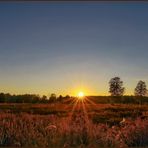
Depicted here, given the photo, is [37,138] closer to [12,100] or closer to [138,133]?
[138,133]

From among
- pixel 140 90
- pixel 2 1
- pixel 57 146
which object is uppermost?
pixel 140 90

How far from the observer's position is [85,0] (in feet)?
20.8

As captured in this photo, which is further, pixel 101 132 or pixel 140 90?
pixel 140 90

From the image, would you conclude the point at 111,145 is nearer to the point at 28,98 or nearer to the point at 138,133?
the point at 138,133

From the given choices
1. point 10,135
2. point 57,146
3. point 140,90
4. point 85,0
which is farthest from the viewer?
point 140,90

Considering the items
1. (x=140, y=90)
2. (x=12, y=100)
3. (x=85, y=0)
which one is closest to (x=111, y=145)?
(x=85, y=0)

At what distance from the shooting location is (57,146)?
24.5 ft

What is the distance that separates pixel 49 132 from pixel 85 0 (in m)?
3.04

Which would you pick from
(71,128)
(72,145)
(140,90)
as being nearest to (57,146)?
(72,145)

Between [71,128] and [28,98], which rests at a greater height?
[28,98]

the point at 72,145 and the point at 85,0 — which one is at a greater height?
the point at 85,0

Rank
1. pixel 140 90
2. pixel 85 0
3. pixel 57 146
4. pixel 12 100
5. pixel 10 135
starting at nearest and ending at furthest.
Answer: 1. pixel 85 0
2. pixel 57 146
3. pixel 10 135
4. pixel 12 100
5. pixel 140 90

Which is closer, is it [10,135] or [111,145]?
[111,145]

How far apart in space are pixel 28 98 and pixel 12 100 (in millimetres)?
2429
